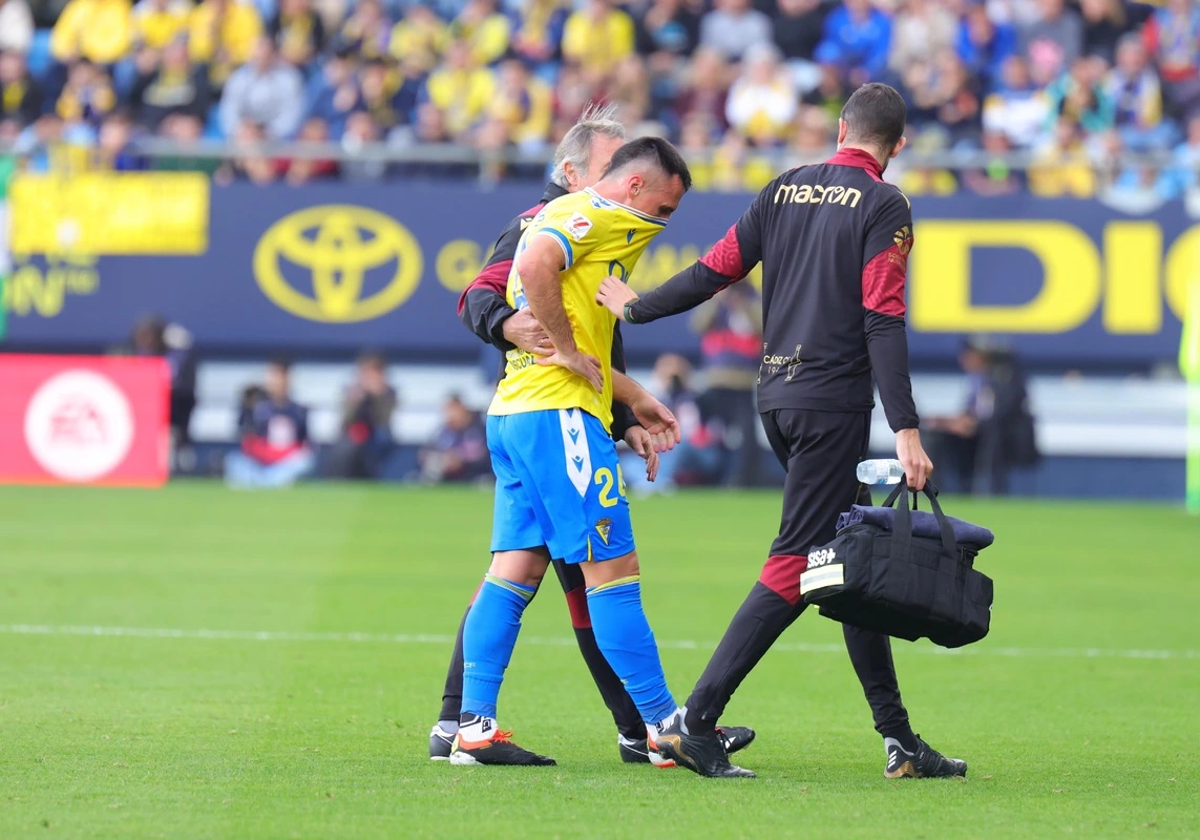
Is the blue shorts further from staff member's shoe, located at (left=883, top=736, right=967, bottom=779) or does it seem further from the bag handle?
staff member's shoe, located at (left=883, top=736, right=967, bottom=779)

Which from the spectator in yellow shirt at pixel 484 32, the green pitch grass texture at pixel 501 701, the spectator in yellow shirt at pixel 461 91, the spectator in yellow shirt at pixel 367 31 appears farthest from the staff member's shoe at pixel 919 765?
the spectator in yellow shirt at pixel 367 31

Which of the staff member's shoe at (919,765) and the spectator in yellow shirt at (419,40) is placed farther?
the spectator in yellow shirt at (419,40)

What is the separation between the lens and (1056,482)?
22.0 m

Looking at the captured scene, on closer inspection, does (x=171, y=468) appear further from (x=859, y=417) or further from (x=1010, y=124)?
(x=859, y=417)

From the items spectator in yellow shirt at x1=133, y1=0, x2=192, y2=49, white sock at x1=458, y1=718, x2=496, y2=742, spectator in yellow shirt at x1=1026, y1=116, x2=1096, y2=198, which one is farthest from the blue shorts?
spectator in yellow shirt at x1=133, y1=0, x2=192, y2=49

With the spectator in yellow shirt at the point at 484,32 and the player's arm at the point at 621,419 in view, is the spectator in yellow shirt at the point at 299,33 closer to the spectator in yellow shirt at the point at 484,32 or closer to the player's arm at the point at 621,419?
the spectator in yellow shirt at the point at 484,32

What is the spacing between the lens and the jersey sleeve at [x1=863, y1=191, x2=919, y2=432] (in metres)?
5.69

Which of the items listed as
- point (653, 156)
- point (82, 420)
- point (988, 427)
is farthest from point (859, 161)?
point (988, 427)

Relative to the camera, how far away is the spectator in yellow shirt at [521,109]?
21.6 m

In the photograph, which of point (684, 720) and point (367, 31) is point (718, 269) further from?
point (367, 31)

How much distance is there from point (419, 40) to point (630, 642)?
58.1 ft

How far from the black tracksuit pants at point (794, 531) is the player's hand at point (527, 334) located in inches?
31.1

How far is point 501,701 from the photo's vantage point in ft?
24.6

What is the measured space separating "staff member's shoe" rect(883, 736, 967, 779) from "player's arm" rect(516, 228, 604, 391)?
5.32 feet
